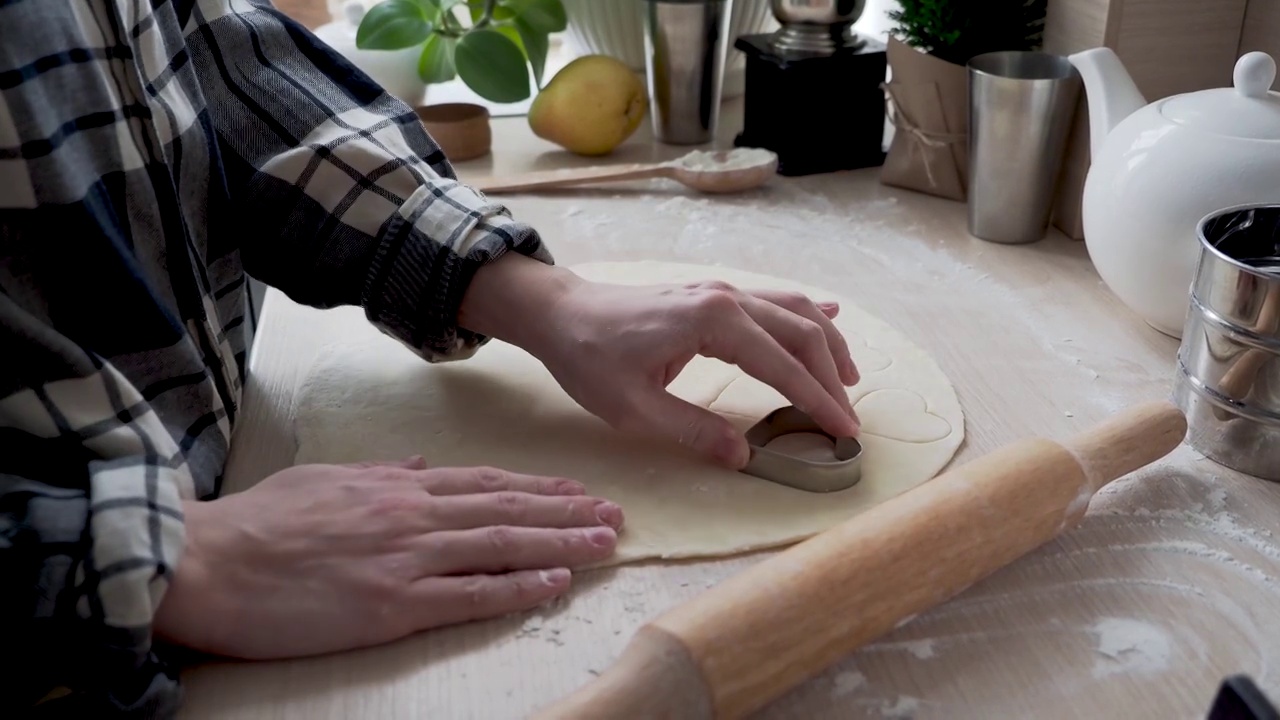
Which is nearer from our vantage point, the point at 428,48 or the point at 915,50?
the point at 915,50

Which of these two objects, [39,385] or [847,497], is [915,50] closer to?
[847,497]

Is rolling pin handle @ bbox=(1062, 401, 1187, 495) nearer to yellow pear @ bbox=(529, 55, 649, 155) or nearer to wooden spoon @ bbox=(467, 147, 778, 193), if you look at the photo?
wooden spoon @ bbox=(467, 147, 778, 193)

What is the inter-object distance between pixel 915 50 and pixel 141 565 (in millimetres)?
937

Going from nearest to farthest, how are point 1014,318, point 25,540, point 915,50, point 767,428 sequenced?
point 25,540
point 767,428
point 1014,318
point 915,50

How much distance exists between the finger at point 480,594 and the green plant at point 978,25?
824mm

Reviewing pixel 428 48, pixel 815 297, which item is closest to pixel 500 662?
pixel 815 297

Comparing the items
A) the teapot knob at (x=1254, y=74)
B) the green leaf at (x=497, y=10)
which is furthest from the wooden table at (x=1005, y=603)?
the green leaf at (x=497, y=10)

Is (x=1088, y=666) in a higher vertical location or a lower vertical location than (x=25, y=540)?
lower

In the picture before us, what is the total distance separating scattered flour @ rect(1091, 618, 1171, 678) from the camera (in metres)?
0.59

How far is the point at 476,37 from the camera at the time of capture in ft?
4.46

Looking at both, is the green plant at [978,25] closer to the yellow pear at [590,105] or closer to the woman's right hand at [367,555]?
the yellow pear at [590,105]

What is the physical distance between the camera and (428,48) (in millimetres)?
1413

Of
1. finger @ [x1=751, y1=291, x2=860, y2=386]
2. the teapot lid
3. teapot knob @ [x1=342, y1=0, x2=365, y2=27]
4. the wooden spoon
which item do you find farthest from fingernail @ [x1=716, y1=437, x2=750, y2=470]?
teapot knob @ [x1=342, y1=0, x2=365, y2=27]

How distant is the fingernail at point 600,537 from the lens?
0.67 metres
